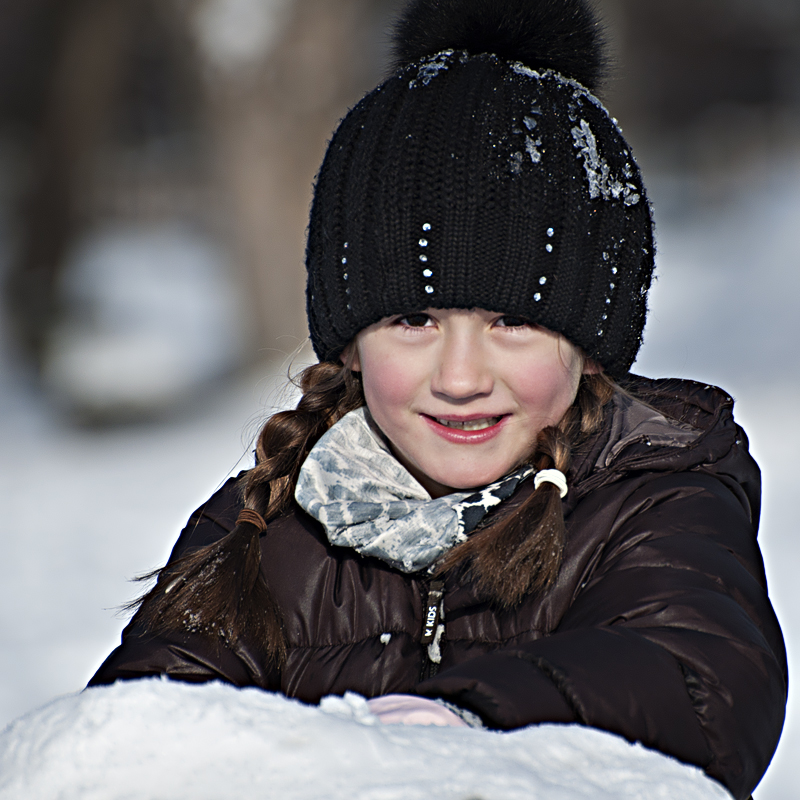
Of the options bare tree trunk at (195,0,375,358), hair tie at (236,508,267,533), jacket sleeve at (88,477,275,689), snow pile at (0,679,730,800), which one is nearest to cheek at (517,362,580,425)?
hair tie at (236,508,267,533)

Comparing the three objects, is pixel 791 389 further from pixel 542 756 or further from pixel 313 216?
pixel 542 756

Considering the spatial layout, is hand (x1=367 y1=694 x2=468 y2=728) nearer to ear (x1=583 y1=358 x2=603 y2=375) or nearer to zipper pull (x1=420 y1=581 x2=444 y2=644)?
zipper pull (x1=420 y1=581 x2=444 y2=644)

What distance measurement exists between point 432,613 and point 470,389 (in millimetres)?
402

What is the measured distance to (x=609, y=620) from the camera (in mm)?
1405

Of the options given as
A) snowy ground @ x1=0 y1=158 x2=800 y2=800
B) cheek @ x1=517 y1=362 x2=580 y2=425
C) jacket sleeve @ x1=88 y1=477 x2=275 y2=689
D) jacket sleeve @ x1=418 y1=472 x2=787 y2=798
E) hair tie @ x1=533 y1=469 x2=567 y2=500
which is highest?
cheek @ x1=517 y1=362 x2=580 y2=425

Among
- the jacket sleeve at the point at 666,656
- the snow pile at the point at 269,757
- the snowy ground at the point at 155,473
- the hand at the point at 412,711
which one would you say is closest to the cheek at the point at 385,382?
the jacket sleeve at the point at 666,656

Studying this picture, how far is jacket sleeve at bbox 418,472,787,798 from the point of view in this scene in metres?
1.12

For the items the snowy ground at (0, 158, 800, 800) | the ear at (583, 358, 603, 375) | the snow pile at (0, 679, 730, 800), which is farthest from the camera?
the snowy ground at (0, 158, 800, 800)

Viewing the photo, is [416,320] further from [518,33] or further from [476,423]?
[518,33]

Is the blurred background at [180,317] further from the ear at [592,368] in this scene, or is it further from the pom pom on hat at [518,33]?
the ear at [592,368]

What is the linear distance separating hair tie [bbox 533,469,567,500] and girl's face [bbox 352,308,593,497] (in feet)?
0.37

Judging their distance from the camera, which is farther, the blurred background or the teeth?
the blurred background

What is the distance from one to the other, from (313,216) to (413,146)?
328mm

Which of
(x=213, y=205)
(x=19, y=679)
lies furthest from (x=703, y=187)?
(x=19, y=679)
